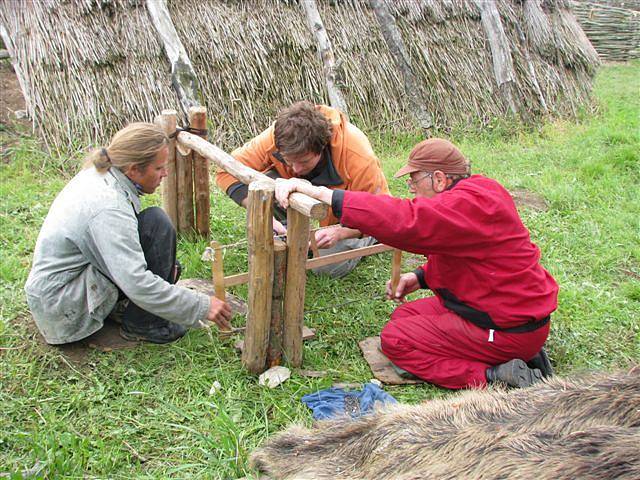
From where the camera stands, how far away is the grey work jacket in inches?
129

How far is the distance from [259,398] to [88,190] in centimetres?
150

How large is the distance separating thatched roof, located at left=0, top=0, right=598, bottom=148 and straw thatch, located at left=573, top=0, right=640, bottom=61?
593 centimetres

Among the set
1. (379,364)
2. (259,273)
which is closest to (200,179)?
(259,273)

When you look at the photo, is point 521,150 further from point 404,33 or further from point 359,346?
point 359,346

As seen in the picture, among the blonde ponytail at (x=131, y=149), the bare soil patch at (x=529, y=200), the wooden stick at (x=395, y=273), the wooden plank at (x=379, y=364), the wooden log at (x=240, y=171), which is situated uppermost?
the blonde ponytail at (x=131, y=149)

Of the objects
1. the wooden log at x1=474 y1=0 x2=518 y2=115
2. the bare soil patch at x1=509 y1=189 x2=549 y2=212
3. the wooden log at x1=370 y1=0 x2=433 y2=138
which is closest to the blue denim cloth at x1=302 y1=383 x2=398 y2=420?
the bare soil patch at x1=509 y1=189 x2=549 y2=212

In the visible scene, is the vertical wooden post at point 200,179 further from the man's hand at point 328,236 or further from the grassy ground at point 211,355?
the man's hand at point 328,236

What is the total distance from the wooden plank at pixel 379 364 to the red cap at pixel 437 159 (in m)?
1.26

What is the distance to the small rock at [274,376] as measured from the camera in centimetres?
362

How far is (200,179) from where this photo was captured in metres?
5.05

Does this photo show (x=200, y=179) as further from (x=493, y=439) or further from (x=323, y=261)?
(x=493, y=439)

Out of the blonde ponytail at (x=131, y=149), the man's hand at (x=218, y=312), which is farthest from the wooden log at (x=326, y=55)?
the man's hand at (x=218, y=312)

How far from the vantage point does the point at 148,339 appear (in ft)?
12.8

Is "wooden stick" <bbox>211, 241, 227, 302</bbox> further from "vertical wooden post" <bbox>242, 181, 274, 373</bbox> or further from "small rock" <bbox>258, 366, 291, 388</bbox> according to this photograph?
"small rock" <bbox>258, 366, 291, 388</bbox>
